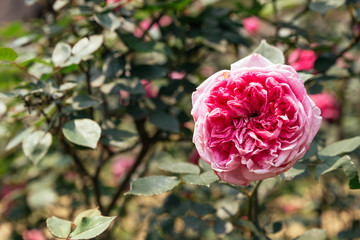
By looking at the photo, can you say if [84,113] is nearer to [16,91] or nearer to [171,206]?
[16,91]

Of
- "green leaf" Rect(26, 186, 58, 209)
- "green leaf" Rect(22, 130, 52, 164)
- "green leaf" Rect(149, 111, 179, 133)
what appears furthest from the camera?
"green leaf" Rect(26, 186, 58, 209)

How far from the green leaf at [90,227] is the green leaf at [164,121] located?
429mm

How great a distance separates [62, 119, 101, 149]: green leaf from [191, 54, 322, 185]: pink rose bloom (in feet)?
0.82

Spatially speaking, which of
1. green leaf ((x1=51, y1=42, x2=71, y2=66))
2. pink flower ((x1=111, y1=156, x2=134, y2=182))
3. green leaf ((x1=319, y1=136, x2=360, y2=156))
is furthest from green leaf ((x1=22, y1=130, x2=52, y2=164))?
pink flower ((x1=111, y1=156, x2=134, y2=182))

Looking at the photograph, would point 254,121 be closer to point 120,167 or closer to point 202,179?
point 202,179

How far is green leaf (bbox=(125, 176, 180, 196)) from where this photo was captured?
0.71 metres

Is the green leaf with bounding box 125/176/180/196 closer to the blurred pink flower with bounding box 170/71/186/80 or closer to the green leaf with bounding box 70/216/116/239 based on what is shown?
the green leaf with bounding box 70/216/116/239

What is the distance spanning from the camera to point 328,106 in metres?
1.73

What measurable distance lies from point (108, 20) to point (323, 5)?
0.54 m

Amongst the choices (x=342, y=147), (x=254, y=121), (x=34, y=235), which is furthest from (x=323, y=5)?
(x=34, y=235)

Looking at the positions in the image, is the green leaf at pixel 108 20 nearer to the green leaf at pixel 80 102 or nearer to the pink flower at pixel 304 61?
the green leaf at pixel 80 102

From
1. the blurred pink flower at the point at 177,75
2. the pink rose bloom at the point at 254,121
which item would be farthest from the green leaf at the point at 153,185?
the blurred pink flower at the point at 177,75

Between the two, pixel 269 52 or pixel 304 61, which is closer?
pixel 269 52

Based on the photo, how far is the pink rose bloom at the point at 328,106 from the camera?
1721 mm
